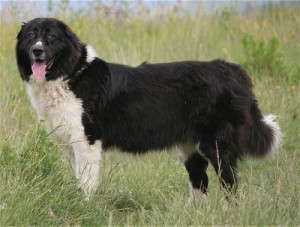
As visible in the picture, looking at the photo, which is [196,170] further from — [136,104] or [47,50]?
[47,50]

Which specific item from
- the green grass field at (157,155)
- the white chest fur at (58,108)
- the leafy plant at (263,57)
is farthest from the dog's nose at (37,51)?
the leafy plant at (263,57)

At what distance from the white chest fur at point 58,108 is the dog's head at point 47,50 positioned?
106mm

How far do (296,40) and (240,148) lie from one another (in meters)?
6.08

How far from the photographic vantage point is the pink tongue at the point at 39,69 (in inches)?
232

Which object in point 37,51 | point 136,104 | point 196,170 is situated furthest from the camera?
point 196,170

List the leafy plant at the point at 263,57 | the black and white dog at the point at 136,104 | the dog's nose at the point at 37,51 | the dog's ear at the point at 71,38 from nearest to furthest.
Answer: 1. the dog's nose at the point at 37,51
2. the black and white dog at the point at 136,104
3. the dog's ear at the point at 71,38
4. the leafy plant at the point at 263,57

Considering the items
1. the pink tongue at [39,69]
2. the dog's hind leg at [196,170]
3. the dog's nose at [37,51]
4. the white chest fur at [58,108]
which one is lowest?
the dog's hind leg at [196,170]

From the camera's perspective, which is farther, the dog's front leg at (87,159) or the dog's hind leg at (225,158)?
the dog's hind leg at (225,158)

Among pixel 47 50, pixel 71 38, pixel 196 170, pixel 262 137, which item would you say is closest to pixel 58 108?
pixel 47 50

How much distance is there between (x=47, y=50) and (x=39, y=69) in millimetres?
211

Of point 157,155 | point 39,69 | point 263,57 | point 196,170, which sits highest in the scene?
point 39,69

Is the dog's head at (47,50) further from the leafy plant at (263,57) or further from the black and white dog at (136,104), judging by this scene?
the leafy plant at (263,57)

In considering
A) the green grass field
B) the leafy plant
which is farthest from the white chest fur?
the leafy plant

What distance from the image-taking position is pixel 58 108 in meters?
5.85
